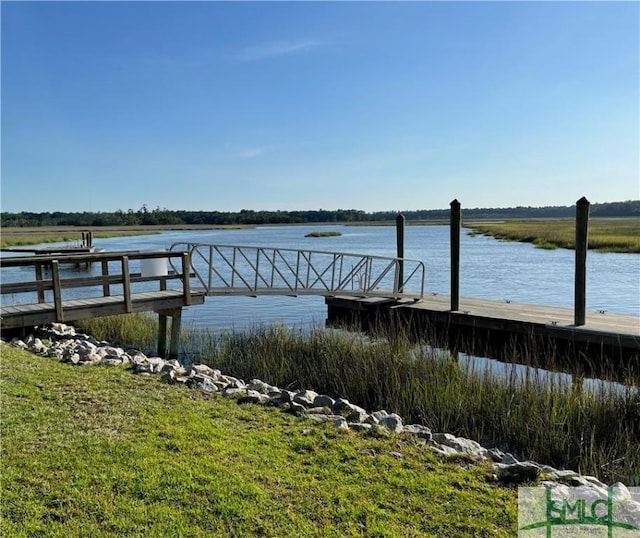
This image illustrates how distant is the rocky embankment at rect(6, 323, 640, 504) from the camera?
12.7 feet

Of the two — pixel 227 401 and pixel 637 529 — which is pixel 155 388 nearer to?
pixel 227 401

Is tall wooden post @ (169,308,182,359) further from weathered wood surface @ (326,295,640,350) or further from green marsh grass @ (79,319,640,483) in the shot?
weathered wood surface @ (326,295,640,350)

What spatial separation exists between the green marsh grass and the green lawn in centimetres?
150

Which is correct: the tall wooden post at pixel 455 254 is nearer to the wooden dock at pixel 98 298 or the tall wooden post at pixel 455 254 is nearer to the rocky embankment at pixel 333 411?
the wooden dock at pixel 98 298

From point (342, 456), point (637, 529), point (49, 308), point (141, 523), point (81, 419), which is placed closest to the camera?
point (141, 523)

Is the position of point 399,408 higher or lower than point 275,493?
lower

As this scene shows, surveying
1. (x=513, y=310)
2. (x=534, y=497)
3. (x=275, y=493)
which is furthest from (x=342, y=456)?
(x=513, y=310)

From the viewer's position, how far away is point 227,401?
5410 mm

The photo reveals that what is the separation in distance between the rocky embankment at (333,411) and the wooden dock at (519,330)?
2.78 m

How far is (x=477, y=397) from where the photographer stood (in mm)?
5875

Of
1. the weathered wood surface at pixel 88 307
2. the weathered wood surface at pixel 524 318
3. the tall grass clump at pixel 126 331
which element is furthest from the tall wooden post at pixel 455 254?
the tall grass clump at pixel 126 331

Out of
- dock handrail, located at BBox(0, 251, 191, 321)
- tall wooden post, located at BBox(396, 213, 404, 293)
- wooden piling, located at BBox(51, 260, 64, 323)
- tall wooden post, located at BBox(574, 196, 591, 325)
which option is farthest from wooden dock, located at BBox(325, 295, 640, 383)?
wooden piling, located at BBox(51, 260, 64, 323)

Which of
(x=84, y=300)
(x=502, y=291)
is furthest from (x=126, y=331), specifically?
(x=502, y=291)

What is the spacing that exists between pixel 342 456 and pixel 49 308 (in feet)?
20.5
